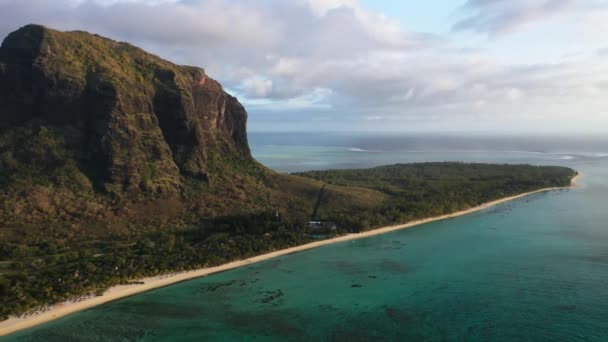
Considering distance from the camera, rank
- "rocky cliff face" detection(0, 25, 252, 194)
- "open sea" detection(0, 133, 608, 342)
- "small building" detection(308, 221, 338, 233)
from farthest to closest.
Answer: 1. "small building" detection(308, 221, 338, 233)
2. "rocky cliff face" detection(0, 25, 252, 194)
3. "open sea" detection(0, 133, 608, 342)

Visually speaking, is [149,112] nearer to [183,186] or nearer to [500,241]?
[183,186]

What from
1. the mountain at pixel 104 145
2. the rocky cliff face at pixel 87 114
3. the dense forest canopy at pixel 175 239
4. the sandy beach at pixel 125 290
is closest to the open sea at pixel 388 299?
the sandy beach at pixel 125 290

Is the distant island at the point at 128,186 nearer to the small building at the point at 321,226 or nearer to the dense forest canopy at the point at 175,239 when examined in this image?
the dense forest canopy at the point at 175,239

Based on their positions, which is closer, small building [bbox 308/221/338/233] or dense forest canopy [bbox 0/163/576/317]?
dense forest canopy [bbox 0/163/576/317]

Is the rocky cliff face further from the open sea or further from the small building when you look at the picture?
the open sea

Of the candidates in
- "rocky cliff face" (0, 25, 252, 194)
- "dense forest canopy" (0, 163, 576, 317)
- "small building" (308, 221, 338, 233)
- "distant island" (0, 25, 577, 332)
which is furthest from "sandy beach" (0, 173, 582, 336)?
"rocky cliff face" (0, 25, 252, 194)

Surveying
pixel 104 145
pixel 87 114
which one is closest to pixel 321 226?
pixel 104 145

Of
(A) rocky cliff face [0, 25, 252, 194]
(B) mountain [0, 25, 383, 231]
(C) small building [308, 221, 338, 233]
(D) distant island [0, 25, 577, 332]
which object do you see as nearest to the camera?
(D) distant island [0, 25, 577, 332]

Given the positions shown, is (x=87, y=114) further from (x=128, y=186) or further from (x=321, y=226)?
(x=321, y=226)
